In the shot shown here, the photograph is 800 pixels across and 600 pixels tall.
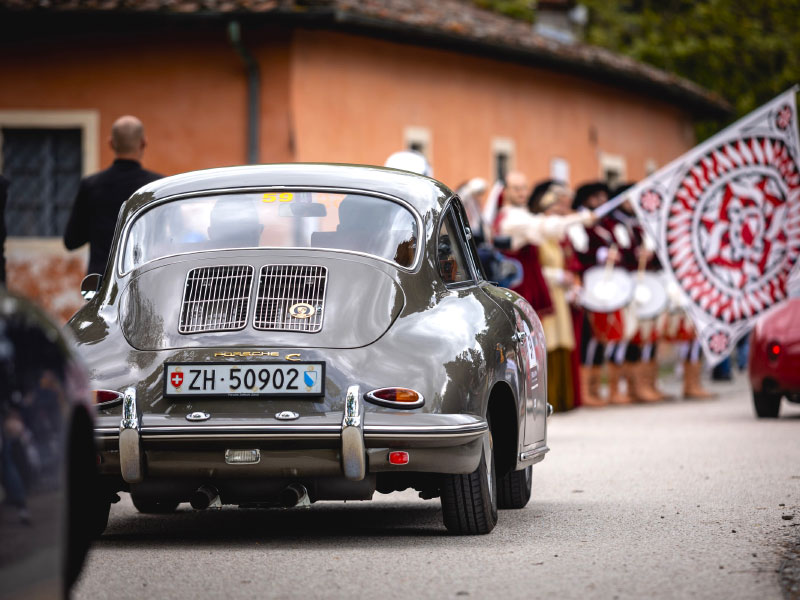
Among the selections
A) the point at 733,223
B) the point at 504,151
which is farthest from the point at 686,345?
the point at 504,151

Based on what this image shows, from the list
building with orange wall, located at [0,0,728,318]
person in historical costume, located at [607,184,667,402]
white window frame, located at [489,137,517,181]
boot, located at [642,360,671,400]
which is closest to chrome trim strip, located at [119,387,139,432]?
person in historical costume, located at [607,184,667,402]

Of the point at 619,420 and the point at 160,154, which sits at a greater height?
the point at 160,154

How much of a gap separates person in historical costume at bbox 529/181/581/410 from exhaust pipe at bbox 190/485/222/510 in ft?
30.0

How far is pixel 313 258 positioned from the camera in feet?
24.8

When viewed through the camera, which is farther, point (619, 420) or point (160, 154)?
point (160, 154)

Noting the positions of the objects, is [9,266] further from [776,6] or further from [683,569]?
[776,6]

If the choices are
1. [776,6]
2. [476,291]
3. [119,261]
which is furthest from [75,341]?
[776,6]

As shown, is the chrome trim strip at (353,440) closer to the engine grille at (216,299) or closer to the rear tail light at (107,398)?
the engine grille at (216,299)

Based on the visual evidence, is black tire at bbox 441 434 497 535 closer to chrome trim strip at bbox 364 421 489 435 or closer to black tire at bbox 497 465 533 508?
chrome trim strip at bbox 364 421 489 435

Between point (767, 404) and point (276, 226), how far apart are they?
8.74m

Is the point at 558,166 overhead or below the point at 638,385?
overhead

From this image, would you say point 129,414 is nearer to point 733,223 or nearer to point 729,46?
point 733,223

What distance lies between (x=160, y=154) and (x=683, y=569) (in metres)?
16.3

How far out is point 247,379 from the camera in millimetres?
7109
